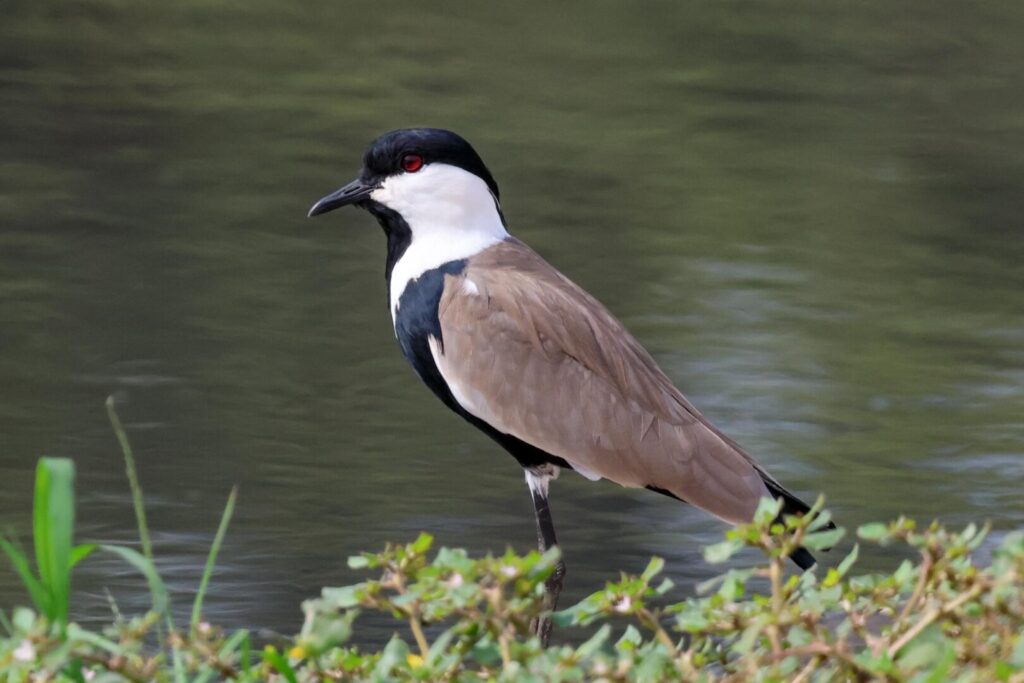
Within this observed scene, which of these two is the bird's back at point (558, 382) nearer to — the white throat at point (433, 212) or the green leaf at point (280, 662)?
Answer: the white throat at point (433, 212)

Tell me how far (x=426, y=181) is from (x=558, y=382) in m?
0.62

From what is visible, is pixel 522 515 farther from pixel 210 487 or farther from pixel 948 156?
pixel 948 156

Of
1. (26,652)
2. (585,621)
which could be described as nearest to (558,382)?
(585,621)

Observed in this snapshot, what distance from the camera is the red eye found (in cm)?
518

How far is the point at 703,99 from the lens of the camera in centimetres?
1143

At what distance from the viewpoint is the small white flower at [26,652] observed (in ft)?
10.2

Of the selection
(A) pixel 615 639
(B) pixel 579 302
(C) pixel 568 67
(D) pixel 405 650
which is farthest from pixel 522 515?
(C) pixel 568 67

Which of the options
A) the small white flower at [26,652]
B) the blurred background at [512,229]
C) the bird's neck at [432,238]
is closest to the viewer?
the small white flower at [26,652]

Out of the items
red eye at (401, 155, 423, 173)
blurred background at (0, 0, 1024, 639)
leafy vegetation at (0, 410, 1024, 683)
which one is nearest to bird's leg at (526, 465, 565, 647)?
blurred background at (0, 0, 1024, 639)

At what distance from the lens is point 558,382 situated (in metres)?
5.05

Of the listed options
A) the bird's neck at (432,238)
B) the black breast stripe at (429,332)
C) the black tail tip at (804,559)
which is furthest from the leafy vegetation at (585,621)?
the bird's neck at (432,238)

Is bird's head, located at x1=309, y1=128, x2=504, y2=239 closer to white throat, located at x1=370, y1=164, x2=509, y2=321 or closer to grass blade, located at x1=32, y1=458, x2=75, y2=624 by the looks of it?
white throat, located at x1=370, y1=164, x2=509, y2=321

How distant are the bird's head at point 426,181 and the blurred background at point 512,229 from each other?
1.10 metres

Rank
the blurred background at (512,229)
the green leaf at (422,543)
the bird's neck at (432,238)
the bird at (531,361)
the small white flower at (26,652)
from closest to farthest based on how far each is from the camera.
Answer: the small white flower at (26,652) → the green leaf at (422,543) → the bird at (531,361) → the bird's neck at (432,238) → the blurred background at (512,229)
